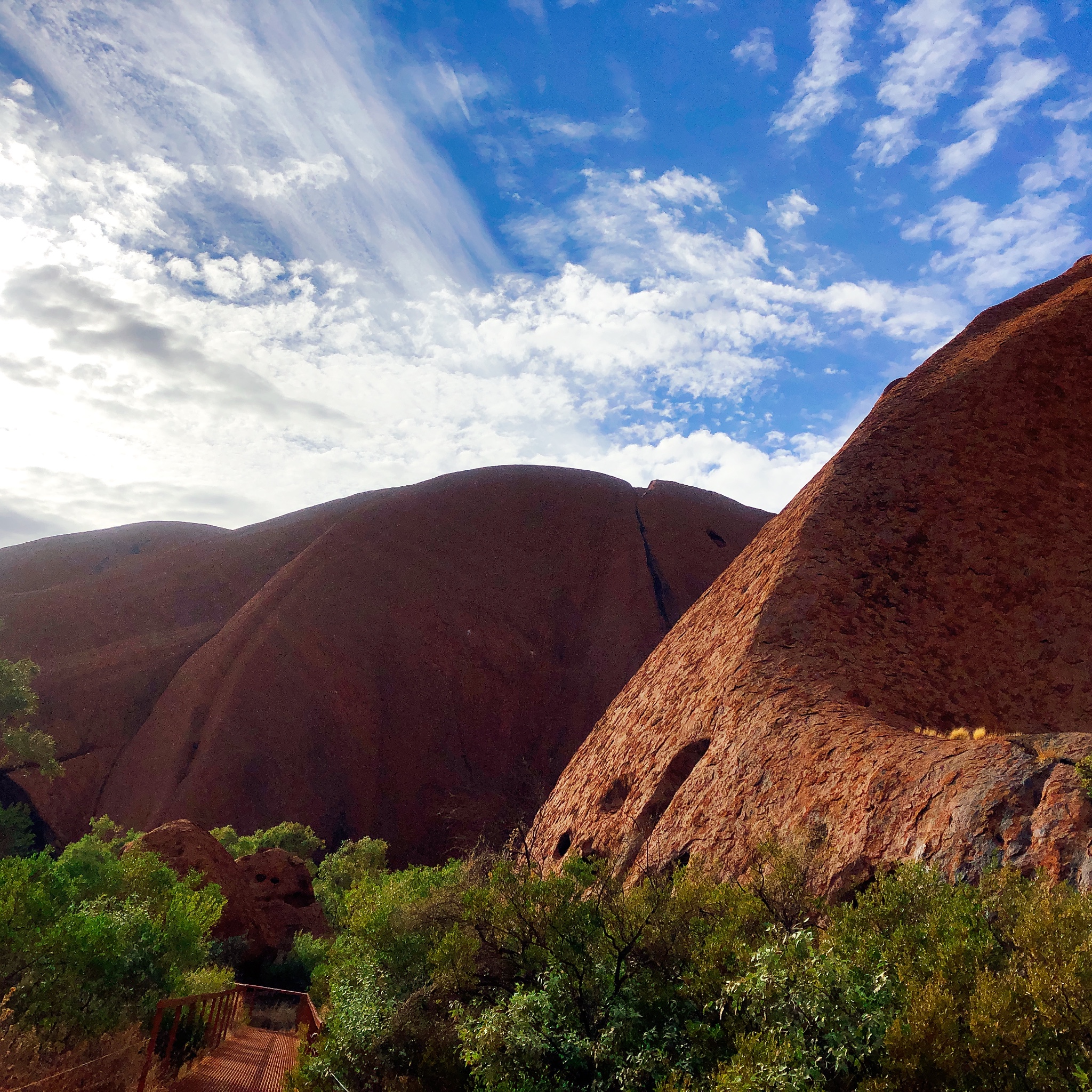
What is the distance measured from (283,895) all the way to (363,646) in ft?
60.1

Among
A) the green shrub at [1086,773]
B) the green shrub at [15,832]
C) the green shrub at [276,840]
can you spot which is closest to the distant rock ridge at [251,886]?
the green shrub at [276,840]

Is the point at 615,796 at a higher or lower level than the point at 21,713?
lower

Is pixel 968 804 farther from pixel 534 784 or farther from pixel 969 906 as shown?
pixel 534 784

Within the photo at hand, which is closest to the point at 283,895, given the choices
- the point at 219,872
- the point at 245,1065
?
the point at 219,872

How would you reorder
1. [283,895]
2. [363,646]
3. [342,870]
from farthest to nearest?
[363,646] → [342,870] → [283,895]

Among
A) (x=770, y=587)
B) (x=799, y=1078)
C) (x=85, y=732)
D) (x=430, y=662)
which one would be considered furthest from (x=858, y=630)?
(x=85, y=732)

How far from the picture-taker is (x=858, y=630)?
1227 centimetres

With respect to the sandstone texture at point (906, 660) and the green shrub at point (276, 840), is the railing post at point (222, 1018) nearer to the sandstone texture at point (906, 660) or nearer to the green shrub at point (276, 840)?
the sandstone texture at point (906, 660)

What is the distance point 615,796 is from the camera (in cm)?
1359

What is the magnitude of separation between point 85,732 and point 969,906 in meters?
35.8

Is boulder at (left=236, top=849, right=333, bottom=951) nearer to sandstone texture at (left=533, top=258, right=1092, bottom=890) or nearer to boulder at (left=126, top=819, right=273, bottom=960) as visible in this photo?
boulder at (left=126, top=819, right=273, bottom=960)

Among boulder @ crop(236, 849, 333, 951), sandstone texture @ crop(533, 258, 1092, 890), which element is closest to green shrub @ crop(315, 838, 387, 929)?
boulder @ crop(236, 849, 333, 951)

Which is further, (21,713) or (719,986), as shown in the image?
(21,713)

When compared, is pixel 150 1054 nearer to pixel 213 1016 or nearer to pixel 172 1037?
pixel 172 1037
